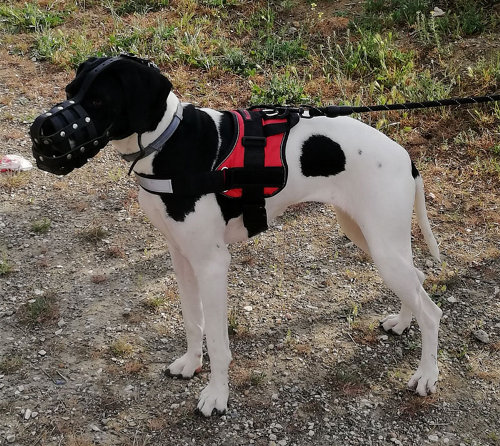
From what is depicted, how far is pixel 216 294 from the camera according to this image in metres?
3.37

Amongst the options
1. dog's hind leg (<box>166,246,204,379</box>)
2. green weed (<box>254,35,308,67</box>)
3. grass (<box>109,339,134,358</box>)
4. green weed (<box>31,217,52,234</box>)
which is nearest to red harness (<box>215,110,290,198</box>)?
dog's hind leg (<box>166,246,204,379</box>)

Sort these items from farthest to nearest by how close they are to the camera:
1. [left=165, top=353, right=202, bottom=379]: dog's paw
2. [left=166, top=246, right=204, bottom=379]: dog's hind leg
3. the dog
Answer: [left=165, top=353, right=202, bottom=379]: dog's paw
[left=166, top=246, right=204, bottom=379]: dog's hind leg
the dog

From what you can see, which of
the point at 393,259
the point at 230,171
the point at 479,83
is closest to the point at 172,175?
the point at 230,171

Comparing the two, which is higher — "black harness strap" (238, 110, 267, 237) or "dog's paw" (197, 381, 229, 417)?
"black harness strap" (238, 110, 267, 237)

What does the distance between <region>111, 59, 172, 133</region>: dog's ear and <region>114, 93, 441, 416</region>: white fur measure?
0.41ft

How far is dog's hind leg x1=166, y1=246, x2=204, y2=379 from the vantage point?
11.9 feet

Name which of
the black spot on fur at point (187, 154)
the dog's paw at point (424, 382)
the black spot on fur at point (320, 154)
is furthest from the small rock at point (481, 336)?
the black spot on fur at point (187, 154)

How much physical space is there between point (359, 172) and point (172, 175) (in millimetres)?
963

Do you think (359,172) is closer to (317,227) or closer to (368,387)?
(368,387)

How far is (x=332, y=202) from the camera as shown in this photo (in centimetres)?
354

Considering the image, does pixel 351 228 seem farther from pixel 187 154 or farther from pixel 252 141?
pixel 187 154

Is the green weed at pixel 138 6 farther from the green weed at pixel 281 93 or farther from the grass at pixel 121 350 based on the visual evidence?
the grass at pixel 121 350

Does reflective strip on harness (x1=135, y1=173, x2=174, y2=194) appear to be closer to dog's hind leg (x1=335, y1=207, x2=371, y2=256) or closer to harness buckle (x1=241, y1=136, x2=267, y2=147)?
harness buckle (x1=241, y1=136, x2=267, y2=147)

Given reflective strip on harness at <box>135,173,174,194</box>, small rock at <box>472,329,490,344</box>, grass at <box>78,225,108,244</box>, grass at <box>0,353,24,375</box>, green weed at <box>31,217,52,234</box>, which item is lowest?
grass at <box>78,225,108,244</box>
